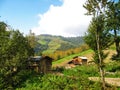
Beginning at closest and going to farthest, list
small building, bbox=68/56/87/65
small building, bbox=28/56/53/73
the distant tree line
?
the distant tree line
small building, bbox=28/56/53/73
small building, bbox=68/56/87/65

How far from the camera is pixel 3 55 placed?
55344 millimetres

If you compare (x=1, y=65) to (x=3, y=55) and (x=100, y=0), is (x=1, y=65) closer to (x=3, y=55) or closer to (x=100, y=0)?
(x=3, y=55)

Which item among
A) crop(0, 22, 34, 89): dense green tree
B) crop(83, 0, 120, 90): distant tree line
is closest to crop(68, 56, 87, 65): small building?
crop(83, 0, 120, 90): distant tree line

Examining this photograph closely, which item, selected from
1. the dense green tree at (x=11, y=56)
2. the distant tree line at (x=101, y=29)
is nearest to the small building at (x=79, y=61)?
the distant tree line at (x=101, y=29)

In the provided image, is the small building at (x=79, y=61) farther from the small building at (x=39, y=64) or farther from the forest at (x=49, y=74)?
the forest at (x=49, y=74)

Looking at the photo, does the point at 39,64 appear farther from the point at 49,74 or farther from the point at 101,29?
the point at 101,29

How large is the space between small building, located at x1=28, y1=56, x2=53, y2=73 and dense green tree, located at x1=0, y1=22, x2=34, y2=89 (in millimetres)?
6436

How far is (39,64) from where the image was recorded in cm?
7019

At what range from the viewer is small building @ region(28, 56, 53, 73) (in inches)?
2662

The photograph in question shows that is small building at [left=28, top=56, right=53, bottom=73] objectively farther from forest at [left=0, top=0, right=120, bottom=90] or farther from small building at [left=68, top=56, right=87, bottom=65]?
small building at [left=68, top=56, right=87, bottom=65]

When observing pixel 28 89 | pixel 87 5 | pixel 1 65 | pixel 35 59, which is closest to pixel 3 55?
pixel 1 65

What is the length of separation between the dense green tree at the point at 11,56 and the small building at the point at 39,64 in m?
6.44

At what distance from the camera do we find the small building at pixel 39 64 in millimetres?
67625

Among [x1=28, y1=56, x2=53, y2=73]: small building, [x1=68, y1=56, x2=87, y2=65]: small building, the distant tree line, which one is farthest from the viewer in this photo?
[x1=68, y1=56, x2=87, y2=65]: small building
